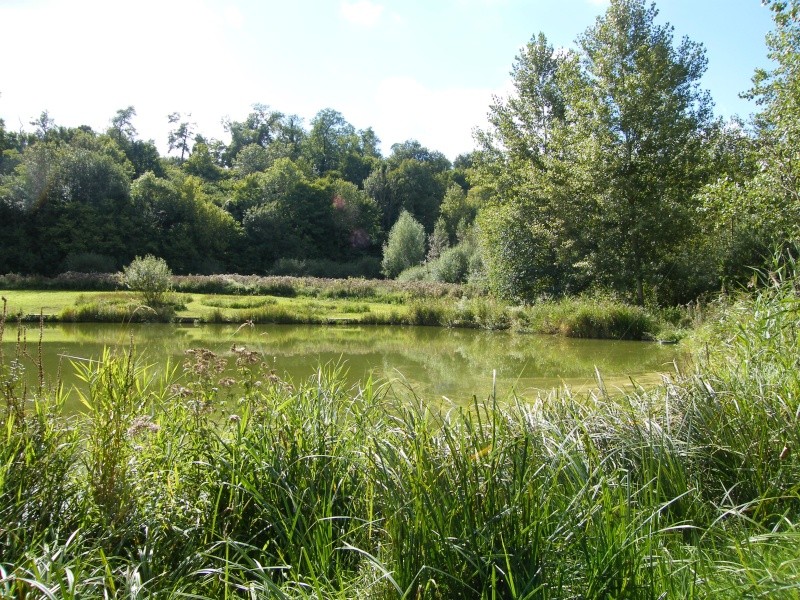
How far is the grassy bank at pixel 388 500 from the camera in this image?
6.89ft

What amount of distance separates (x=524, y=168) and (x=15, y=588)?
20.9 metres

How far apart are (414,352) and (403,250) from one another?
27.7 m

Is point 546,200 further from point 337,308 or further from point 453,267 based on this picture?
point 453,267

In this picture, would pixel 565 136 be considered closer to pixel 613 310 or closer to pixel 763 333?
pixel 613 310

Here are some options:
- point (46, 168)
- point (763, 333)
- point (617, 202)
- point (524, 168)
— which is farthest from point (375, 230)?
point (763, 333)

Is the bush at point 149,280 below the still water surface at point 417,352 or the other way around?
the other way around

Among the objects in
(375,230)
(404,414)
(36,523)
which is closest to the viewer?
(36,523)

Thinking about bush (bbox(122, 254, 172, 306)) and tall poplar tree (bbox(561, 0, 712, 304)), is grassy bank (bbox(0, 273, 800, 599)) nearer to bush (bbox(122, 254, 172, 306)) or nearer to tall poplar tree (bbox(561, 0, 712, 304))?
tall poplar tree (bbox(561, 0, 712, 304))

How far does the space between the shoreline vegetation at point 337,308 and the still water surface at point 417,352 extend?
83 centimetres

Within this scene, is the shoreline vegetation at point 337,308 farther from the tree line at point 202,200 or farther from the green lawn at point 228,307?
the tree line at point 202,200

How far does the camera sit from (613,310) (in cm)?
1628

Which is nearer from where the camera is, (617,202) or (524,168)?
(617,202)

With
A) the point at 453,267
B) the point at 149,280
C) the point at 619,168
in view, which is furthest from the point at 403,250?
the point at 619,168

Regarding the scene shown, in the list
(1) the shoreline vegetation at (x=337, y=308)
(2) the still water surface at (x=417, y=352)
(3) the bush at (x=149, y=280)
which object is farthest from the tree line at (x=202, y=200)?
(2) the still water surface at (x=417, y=352)
